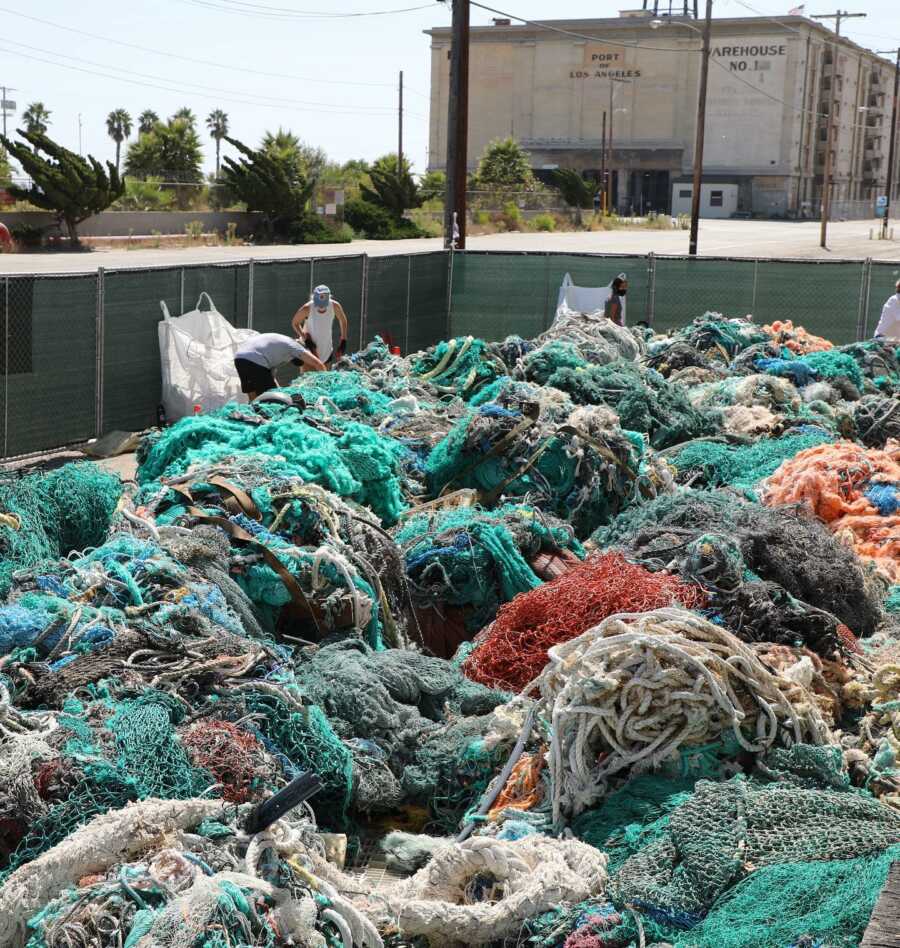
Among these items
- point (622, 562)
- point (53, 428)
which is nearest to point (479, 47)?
point (53, 428)

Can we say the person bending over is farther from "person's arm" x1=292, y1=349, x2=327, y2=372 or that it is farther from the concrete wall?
the concrete wall

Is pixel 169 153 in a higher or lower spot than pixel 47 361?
higher

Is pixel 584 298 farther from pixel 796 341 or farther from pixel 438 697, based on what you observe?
pixel 438 697

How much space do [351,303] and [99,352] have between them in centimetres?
547

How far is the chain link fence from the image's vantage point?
12.3 metres

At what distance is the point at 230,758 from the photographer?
4.87 m

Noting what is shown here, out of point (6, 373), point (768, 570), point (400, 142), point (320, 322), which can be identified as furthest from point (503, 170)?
point (768, 570)

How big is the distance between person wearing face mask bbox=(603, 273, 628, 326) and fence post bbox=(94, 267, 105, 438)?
23.5ft

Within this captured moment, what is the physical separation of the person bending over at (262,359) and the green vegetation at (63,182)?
3003 cm

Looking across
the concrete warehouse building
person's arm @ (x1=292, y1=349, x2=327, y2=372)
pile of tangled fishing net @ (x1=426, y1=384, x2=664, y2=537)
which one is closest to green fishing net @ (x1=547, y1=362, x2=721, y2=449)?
pile of tangled fishing net @ (x1=426, y1=384, x2=664, y2=537)

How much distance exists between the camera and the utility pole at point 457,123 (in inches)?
869

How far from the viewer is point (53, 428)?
495 inches

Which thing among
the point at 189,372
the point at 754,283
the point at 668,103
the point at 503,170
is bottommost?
the point at 189,372

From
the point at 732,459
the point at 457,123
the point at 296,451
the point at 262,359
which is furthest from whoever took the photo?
the point at 457,123
